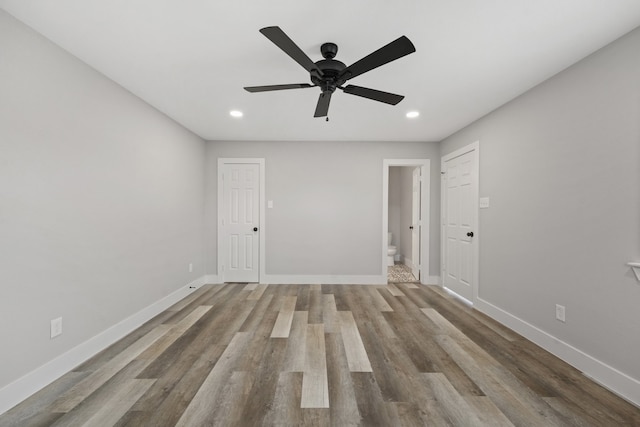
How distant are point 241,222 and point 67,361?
2.80m

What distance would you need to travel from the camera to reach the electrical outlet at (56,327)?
195cm

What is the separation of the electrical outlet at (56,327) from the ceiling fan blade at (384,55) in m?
→ 2.75

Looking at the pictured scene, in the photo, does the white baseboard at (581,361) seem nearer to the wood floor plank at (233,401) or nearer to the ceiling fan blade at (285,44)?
the wood floor plank at (233,401)

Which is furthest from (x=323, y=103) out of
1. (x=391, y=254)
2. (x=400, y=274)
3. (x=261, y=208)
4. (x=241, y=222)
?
(x=391, y=254)

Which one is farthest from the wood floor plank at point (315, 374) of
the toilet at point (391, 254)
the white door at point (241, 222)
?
the toilet at point (391, 254)

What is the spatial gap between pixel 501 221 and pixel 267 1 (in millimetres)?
3119

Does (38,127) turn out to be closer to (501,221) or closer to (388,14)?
(388,14)

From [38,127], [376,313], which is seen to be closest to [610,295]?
[376,313]

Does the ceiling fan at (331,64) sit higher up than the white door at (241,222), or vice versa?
the ceiling fan at (331,64)

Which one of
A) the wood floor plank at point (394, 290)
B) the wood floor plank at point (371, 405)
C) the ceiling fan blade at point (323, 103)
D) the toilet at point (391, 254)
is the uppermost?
the ceiling fan blade at point (323, 103)

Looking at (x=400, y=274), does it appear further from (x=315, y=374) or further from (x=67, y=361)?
(x=67, y=361)

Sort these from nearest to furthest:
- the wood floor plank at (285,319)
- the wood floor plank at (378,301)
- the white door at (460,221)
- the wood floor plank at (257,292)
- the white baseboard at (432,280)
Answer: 1. the wood floor plank at (285,319)
2. the wood floor plank at (378,301)
3. the white door at (460,221)
4. the wood floor plank at (257,292)
5. the white baseboard at (432,280)

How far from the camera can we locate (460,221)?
3.94m

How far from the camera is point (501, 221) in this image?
3.07 meters
